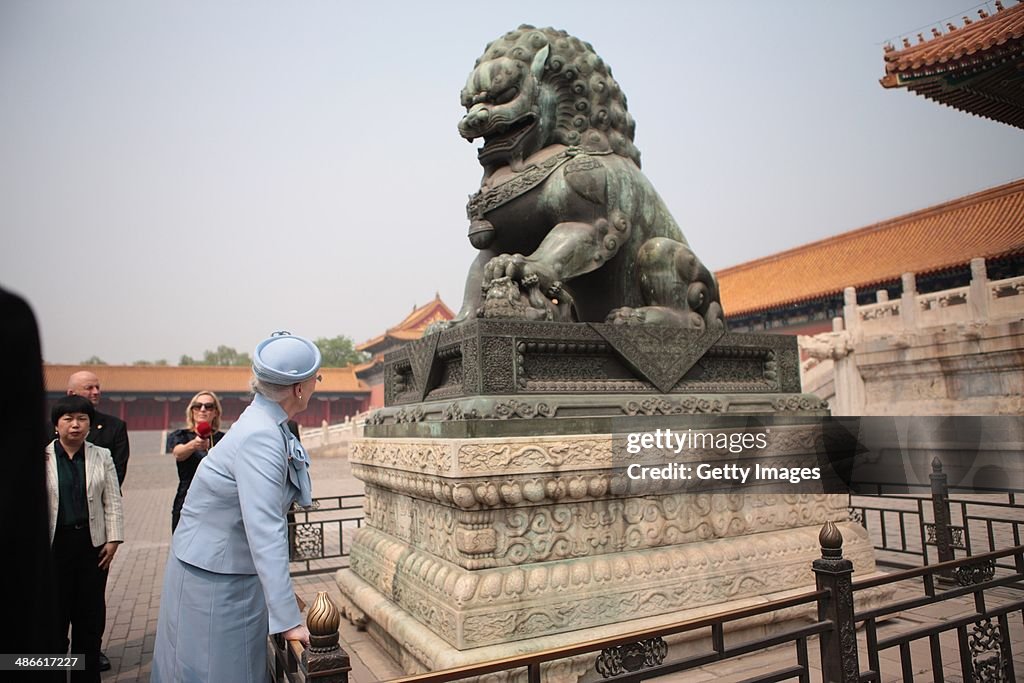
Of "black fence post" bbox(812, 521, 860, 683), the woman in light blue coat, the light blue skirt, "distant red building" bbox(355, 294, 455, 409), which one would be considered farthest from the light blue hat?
"distant red building" bbox(355, 294, 455, 409)

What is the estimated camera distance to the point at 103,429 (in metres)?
4.23

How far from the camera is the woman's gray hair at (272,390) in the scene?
1.98 m

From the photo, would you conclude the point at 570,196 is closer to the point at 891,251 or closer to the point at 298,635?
the point at 298,635

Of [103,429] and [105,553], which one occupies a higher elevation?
[103,429]

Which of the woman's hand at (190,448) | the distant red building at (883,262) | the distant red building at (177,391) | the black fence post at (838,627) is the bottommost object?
the black fence post at (838,627)

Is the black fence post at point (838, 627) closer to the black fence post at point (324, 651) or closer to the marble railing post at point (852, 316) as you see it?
the black fence post at point (324, 651)

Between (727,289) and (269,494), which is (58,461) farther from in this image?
(727,289)

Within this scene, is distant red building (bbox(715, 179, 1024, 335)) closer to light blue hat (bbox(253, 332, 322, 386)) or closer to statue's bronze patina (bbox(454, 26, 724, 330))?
statue's bronze patina (bbox(454, 26, 724, 330))

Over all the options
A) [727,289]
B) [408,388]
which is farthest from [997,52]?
[727,289]

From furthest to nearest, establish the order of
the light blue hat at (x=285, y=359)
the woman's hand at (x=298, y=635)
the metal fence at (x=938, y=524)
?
the metal fence at (x=938, y=524)
the light blue hat at (x=285, y=359)
the woman's hand at (x=298, y=635)

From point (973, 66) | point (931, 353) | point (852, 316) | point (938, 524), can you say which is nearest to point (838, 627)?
point (938, 524)

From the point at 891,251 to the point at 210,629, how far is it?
21.4 meters

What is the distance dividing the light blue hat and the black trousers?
7.11ft

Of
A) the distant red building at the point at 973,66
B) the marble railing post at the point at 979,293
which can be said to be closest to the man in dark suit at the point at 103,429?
the distant red building at the point at 973,66
